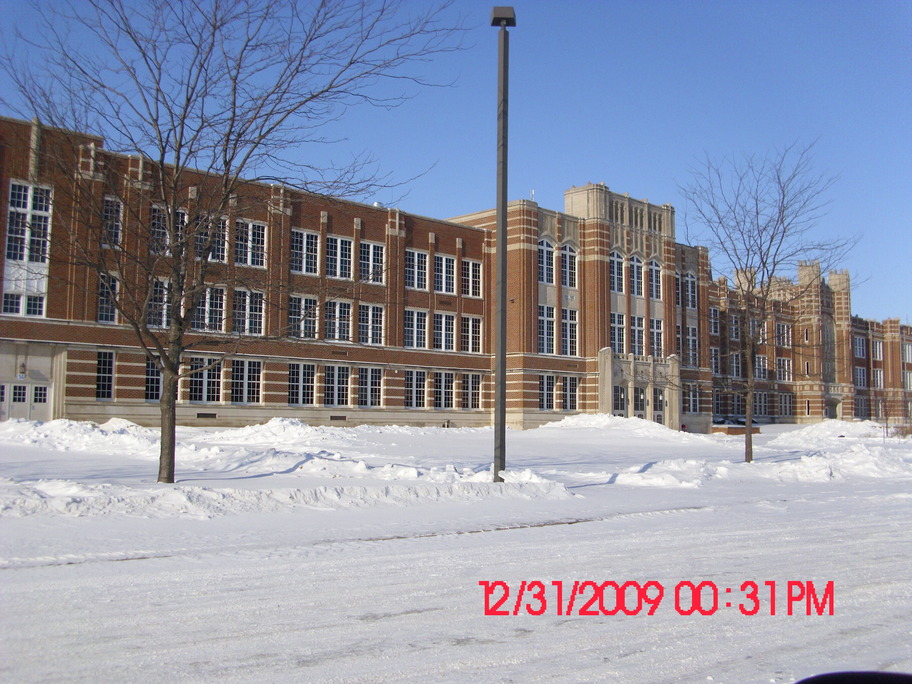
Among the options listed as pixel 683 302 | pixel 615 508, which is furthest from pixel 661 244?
pixel 615 508

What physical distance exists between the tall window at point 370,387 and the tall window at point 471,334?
260 inches

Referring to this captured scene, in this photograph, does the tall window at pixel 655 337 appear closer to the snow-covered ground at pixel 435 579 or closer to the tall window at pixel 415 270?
the tall window at pixel 415 270

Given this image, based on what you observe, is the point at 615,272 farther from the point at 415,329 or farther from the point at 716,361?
the point at 716,361

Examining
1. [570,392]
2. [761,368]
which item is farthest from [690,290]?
[761,368]

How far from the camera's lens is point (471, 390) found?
52781mm

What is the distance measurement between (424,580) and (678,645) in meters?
2.87

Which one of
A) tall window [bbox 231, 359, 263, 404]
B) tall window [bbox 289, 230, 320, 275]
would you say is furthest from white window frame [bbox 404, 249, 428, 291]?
tall window [bbox 231, 359, 263, 404]

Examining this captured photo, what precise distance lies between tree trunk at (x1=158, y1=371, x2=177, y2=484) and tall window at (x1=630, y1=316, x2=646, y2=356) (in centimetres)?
4662

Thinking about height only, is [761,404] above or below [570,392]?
below

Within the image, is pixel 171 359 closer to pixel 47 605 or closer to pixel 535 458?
pixel 47 605

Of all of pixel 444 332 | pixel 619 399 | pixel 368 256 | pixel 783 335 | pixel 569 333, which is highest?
pixel 368 256

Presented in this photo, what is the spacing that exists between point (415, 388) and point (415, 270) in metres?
6.98

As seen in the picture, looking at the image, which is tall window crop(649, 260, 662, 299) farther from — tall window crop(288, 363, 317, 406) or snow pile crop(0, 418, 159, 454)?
snow pile crop(0, 418, 159, 454)

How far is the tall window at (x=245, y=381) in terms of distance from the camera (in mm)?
42812
